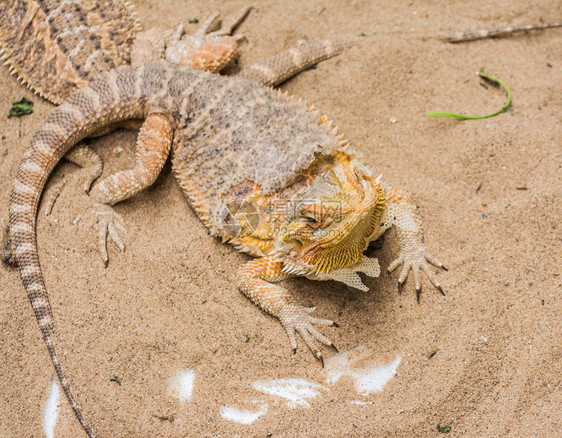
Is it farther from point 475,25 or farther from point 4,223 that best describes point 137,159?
point 475,25

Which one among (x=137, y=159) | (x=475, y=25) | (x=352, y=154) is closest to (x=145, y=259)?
(x=137, y=159)

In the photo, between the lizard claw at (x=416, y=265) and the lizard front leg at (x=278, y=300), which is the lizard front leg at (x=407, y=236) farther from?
the lizard front leg at (x=278, y=300)

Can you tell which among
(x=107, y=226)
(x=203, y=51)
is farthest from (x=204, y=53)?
(x=107, y=226)

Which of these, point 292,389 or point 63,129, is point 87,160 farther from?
point 292,389

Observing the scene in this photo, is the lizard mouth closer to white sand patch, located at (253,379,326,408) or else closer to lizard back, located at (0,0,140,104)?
white sand patch, located at (253,379,326,408)

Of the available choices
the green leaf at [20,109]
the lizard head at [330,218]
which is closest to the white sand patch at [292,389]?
the lizard head at [330,218]

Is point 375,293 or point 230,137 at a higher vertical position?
point 230,137

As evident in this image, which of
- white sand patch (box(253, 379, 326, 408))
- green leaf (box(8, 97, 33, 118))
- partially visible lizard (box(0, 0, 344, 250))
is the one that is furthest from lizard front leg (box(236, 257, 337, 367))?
green leaf (box(8, 97, 33, 118))
